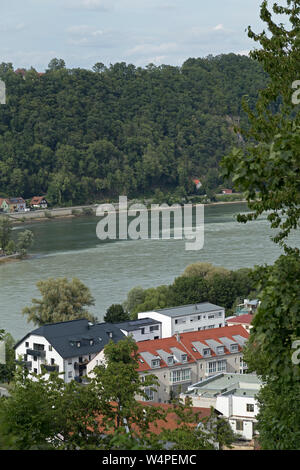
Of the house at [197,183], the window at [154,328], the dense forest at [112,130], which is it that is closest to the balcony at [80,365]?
the window at [154,328]

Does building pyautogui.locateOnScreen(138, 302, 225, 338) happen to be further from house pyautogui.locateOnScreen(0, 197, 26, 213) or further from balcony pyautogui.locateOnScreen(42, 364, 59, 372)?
house pyautogui.locateOnScreen(0, 197, 26, 213)

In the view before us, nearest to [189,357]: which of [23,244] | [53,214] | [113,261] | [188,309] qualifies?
[188,309]

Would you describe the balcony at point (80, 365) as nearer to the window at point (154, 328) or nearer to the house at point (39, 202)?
the window at point (154, 328)

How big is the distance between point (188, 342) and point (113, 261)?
31.5 feet

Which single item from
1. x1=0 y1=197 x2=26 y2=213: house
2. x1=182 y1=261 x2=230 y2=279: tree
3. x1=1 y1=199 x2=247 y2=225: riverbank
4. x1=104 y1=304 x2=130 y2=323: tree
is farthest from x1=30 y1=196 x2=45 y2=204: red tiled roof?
x1=104 y1=304 x2=130 y2=323: tree

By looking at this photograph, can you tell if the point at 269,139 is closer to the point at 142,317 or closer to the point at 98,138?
the point at 142,317

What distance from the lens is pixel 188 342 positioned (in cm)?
1160

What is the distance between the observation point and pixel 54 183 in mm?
43906

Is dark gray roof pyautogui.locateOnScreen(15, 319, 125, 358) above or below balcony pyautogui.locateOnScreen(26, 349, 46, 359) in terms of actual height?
above

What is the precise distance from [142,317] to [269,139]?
10.5 m

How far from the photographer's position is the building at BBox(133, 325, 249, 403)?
34.8ft

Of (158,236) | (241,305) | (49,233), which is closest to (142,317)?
(241,305)

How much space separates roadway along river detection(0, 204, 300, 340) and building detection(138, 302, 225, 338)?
5.02 feet

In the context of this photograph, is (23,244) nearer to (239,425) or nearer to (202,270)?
(202,270)
